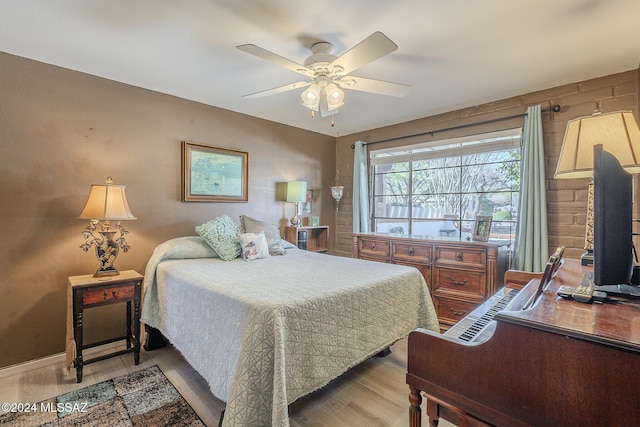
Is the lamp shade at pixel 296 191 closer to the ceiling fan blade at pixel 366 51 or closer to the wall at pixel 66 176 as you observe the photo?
the wall at pixel 66 176

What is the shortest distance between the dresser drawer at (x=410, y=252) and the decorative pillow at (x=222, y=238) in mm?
1726

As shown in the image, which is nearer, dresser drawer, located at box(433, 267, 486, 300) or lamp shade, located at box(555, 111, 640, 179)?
lamp shade, located at box(555, 111, 640, 179)

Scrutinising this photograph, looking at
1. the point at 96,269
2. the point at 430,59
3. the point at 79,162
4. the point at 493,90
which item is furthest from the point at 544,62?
the point at 96,269

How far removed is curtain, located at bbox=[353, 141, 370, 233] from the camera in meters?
4.23

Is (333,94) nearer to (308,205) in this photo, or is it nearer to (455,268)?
(455,268)

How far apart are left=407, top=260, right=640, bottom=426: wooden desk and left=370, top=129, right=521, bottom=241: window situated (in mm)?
2455

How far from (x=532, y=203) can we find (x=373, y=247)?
1652 mm

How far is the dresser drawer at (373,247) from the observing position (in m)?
3.43

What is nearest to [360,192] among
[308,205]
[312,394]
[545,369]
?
[308,205]

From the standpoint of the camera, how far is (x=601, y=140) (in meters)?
1.31

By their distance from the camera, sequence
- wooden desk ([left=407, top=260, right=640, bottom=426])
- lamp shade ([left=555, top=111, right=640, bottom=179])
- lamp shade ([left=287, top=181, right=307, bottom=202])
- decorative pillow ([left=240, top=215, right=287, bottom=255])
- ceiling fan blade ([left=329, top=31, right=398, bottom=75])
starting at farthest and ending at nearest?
lamp shade ([left=287, top=181, right=307, bottom=202]) → decorative pillow ([left=240, top=215, right=287, bottom=255]) → ceiling fan blade ([left=329, top=31, right=398, bottom=75]) → lamp shade ([left=555, top=111, right=640, bottom=179]) → wooden desk ([left=407, top=260, right=640, bottom=426])

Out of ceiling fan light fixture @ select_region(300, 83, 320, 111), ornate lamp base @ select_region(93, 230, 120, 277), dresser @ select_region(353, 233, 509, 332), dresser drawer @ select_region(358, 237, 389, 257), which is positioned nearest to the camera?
ceiling fan light fixture @ select_region(300, 83, 320, 111)

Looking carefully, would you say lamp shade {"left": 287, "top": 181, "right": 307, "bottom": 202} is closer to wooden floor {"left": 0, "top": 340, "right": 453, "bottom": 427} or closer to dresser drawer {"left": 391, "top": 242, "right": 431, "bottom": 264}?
dresser drawer {"left": 391, "top": 242, "right": 431, "bottom": 264}

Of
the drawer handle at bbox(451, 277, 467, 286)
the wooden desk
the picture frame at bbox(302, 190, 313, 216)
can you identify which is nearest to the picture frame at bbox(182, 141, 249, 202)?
the picture frame at bbox(302, 190, 313, 216)
